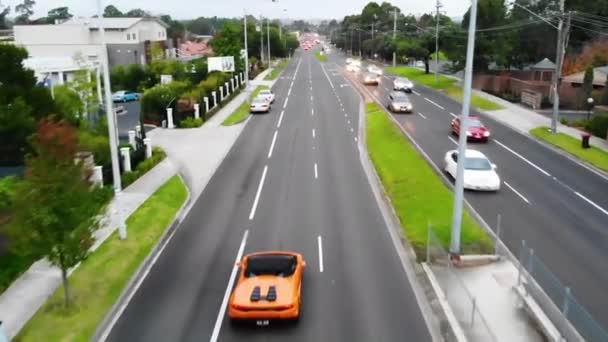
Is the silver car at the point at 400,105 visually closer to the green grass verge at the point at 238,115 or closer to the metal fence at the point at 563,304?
the green grass verge at the point at 238,115

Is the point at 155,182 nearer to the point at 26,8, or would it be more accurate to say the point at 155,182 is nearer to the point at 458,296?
the point at 458,296

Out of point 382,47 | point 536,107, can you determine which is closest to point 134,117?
point 536,107

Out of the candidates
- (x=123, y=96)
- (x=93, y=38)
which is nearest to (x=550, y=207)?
(x=123, y=96)

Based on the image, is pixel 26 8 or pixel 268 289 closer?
pixel 268 289

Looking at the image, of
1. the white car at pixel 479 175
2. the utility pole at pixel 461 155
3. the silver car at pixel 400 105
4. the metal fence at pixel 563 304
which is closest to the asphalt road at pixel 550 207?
the metal fence at pixel 563 304

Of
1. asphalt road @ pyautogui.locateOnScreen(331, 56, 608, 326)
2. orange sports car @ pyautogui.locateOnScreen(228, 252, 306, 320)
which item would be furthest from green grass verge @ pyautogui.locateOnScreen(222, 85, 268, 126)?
orange sports car @ pyautogui.locateOnScreen(228, 252, 306, 320)

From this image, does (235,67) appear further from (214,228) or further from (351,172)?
(214,228)
